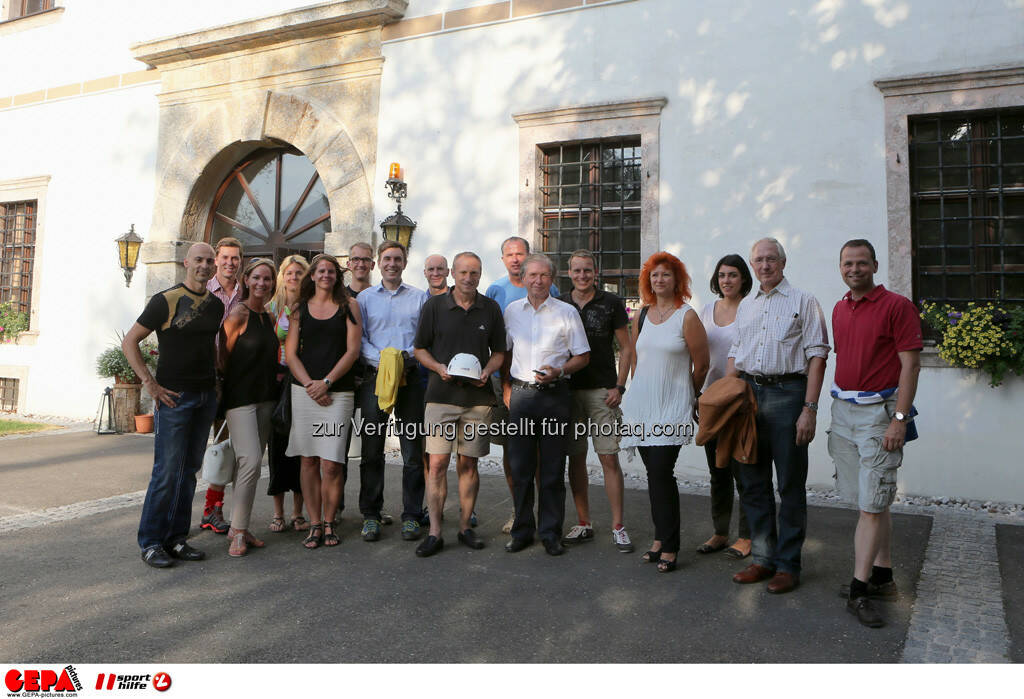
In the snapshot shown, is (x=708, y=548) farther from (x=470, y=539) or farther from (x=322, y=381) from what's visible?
(x=322, y=381)

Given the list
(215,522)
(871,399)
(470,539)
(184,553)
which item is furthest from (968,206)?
(184,553)

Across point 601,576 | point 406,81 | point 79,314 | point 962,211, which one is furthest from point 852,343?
point 79,314

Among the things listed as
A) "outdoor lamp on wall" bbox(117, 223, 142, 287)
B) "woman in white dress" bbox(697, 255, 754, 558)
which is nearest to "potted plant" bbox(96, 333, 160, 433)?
"outdoor lamp on wall" bbox(117, 223, 142, 287)

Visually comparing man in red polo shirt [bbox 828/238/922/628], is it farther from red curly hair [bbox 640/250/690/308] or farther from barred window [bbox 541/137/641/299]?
barred window [bbox 541/137/641/299]

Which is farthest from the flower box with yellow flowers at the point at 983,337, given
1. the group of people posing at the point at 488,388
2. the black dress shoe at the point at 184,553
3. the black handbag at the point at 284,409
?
the black dress shoe at the point at 184,553

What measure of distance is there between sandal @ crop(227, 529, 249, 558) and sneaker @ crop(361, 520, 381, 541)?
0.70 m

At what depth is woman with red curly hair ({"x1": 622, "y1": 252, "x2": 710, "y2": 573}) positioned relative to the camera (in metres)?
4.02

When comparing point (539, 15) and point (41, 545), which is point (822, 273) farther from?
point (41, 545)

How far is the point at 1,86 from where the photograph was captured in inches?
455

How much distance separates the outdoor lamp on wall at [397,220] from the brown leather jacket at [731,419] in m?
5.29

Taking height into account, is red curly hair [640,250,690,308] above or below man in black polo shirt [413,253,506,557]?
above

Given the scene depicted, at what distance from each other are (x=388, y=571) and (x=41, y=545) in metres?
2.22

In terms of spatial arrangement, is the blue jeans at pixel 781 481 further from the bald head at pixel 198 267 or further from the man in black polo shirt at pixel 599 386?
the bald head at pixel 198 267

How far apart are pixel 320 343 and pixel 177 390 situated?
0.83m
